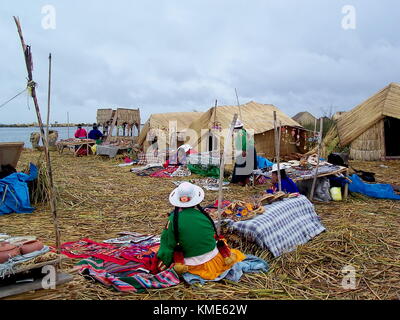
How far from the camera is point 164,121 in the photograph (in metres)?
15.9

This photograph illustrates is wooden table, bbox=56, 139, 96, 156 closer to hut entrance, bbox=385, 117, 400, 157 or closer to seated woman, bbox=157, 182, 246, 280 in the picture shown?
hut entrance, bbox=385, 117, 400, 157

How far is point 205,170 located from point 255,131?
3.77m

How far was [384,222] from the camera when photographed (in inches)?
204

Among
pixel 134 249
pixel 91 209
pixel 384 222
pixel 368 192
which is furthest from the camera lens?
pixel 368 192

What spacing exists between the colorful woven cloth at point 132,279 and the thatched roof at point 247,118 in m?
9.57

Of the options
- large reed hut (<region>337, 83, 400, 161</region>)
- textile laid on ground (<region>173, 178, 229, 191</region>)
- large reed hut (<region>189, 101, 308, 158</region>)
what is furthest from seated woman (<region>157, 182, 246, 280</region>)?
large reed hut (<region>337, 83, 400, 161</region>)

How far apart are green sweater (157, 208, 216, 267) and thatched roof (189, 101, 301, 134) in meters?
9.42

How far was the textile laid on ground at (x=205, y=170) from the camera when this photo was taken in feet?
32.3

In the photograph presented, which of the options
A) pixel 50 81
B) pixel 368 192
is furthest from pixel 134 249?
pixel 368 192

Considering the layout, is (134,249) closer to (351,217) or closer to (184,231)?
(184,231)

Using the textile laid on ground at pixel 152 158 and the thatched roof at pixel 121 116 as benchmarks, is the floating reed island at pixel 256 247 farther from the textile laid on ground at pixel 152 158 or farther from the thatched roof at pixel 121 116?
the thatched roof at pixel 121 116

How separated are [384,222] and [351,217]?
446mm

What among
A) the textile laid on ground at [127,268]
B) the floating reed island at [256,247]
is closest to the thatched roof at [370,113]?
the floating reed island at [256,247]

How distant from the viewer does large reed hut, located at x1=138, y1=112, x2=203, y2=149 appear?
14.7m
